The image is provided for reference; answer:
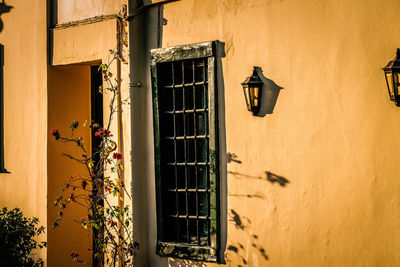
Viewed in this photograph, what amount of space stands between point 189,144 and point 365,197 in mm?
2199

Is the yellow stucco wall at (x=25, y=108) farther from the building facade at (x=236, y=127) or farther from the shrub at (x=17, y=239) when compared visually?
the shrub at (x=17, y=239)

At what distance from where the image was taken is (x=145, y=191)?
610cm

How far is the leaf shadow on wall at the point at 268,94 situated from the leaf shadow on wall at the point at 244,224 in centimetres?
64

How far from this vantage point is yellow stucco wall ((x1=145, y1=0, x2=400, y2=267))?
471 centimetres

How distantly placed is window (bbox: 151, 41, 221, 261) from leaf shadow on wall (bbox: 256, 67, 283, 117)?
1.88ft

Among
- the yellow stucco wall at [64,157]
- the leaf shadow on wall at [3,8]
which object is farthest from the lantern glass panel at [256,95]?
the leaf shadow on wall at [3,8]

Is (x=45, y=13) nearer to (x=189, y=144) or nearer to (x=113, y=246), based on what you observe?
(x=189, y=144)

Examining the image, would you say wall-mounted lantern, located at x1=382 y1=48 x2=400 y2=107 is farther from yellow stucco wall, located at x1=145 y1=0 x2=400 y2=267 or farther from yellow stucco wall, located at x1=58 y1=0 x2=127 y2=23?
yellow stucco wall, located at x1=58 y1=0 x2=127 y2=23

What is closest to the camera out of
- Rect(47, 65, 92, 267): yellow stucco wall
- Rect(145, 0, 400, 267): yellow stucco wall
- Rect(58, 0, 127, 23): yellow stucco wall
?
Rect(145, 0, 400, 267): yellow stucco wall

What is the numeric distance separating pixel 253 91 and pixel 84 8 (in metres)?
2.86

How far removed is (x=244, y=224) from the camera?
5473 mm

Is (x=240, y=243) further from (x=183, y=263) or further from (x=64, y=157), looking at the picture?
(x=64, y=157)

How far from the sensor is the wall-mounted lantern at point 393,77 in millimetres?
4500

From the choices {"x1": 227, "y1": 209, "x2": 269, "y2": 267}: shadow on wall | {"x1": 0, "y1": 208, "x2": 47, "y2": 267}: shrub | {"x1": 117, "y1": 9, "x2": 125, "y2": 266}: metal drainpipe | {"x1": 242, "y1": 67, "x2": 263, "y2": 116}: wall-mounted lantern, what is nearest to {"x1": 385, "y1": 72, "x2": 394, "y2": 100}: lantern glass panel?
{"x1": 242, "y1": 67, "x2": 263, "y2": 116}: wall-mounted lantern
